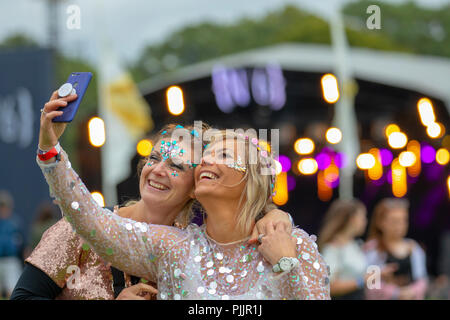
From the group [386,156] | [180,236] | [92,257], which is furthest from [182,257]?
[386,156]

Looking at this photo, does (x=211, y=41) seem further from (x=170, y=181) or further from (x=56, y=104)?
(x=56, y=104)

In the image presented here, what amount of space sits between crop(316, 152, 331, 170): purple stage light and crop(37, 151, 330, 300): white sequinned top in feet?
38.3

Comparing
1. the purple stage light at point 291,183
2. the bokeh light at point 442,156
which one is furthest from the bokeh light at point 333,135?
the purple stage light at point 291,183

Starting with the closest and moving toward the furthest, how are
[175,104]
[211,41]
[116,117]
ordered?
1. [175,104]
2. [116,117]
3. [211,41]

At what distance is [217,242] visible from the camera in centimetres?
226

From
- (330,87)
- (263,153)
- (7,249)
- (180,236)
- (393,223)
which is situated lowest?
(7,249)

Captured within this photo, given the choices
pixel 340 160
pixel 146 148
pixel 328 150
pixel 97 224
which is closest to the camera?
pixel 97 224

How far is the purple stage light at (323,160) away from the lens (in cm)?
1385

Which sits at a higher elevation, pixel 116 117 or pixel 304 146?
pixel 116 117

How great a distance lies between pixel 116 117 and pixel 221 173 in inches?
382

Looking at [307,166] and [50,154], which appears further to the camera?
[307,166]

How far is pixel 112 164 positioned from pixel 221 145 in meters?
9.37

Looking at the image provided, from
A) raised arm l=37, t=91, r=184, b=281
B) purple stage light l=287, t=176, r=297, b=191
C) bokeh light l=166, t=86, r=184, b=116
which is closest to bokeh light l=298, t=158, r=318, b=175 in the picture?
purple stage light l=287, t=176, r=297, b=191

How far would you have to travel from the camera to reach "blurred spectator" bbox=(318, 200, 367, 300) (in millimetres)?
5195
